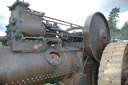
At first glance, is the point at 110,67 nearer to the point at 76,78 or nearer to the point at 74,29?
the point at 76,78

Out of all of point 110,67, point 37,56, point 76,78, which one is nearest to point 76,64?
point 76,78

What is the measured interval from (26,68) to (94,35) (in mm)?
1734

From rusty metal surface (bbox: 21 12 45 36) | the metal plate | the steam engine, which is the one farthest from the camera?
Answer: rusty metal surface (bbox: 21 12 45 36)

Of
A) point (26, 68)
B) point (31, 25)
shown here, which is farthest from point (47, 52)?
point (31, 25)

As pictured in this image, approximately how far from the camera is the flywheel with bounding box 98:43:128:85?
224 cm

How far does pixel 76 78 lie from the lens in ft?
9.79

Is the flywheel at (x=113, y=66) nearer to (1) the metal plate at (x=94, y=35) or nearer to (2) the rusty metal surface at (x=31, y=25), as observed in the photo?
(1) the metal plate at (x=94, y=35)

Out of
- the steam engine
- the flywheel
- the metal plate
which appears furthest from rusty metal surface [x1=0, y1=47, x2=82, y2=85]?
the flywheel

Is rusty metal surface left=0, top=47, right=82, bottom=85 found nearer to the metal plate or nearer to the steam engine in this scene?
the steam engine

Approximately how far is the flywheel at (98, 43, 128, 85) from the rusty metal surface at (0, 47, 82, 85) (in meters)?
0.79

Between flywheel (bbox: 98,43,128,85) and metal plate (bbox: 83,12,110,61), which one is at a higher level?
metal plate (bbox: 83,12,110,61)

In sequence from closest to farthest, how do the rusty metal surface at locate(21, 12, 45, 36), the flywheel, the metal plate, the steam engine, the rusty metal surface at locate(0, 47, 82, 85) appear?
the rusty metal surface at locate(0, 47, 82, 85), the steam engine, the flywheel, the metal plate, the rusty metal surface at locate(21, 12, 45, 36)

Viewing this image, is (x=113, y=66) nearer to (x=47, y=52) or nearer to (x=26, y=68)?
(x=47, y=52)

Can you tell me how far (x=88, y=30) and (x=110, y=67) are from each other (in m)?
0.88
